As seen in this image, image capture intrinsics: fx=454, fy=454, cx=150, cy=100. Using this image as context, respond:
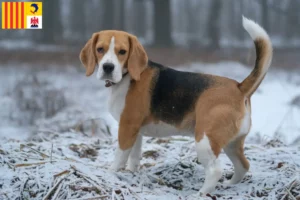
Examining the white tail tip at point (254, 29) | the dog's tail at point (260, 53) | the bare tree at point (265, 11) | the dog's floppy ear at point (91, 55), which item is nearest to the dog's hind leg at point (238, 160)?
the dog's tail at point (260, 53)

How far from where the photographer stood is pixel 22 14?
683cm

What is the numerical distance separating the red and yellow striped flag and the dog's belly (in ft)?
11.6

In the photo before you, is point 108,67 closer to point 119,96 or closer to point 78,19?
point 119,96

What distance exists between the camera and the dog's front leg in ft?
12.6

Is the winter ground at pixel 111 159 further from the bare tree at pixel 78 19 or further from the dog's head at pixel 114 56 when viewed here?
the bare tree at pixel 78 19

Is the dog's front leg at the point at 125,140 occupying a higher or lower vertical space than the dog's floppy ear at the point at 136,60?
lower

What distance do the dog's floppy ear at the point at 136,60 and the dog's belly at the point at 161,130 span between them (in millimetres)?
449

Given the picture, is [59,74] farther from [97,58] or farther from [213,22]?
[97,58]

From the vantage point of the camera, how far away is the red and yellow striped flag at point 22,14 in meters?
6.81

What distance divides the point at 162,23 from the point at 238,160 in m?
8.10

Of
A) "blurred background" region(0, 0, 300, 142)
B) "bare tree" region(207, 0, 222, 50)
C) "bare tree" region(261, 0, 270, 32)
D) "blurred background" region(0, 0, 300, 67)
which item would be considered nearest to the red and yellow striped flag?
"blurred background" region(0, 0, 300, 142)

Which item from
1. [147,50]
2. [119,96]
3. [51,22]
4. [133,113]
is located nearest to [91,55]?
[119,96]

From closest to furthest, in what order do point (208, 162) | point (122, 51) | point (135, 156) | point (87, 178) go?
point (87, 178)
point (208, 162)
point (122, 51)
point (135, 156)

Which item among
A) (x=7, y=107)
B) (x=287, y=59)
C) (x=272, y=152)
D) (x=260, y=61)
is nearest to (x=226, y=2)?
(x=287, y=59)
